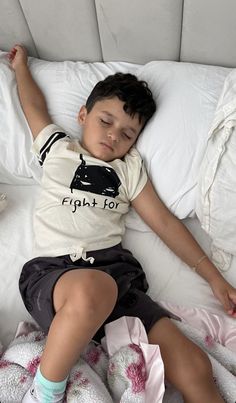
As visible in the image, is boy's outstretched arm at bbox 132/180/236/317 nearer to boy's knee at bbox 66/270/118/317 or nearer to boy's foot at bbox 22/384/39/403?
boy's knee at bbox 66/270/118/317

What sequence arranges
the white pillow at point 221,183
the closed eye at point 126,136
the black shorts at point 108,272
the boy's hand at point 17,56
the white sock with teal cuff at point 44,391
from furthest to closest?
the boy's hand at point 17,56
the closed eye at point 126,136
the white pillow at point 221,183
the black shorts at point 108,272
the white sock with teal cuff at point 44,391

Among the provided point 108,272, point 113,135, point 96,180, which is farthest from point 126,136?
point 108,272

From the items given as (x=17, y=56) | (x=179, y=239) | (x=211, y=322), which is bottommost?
(x=211, y=322)

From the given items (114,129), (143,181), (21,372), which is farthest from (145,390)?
(114,129)

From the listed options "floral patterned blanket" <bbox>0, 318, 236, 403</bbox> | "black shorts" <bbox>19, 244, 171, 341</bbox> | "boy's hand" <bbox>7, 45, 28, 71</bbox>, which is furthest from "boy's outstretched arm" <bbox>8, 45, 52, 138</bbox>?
"floral patterned blanket" <bbox>0, 318, 236, 403</bbox>

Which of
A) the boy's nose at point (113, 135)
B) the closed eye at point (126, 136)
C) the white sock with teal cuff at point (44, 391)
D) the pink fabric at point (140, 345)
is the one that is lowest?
the pink fabric at point (140, 345)

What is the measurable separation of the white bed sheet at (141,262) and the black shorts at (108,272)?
0.16ft

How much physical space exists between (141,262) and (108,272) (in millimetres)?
143

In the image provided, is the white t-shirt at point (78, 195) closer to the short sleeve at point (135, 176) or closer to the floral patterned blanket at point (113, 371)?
the short sleeve at point (135, 176)

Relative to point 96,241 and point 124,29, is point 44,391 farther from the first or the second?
point 124,29

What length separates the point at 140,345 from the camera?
92 centimetres

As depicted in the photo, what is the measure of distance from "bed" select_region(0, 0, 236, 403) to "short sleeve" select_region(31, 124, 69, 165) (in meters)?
0.06

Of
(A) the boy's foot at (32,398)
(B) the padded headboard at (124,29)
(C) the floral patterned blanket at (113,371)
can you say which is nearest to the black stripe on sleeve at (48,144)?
(B) the padded headboard at (124,29)

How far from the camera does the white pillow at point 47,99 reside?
121 cm
